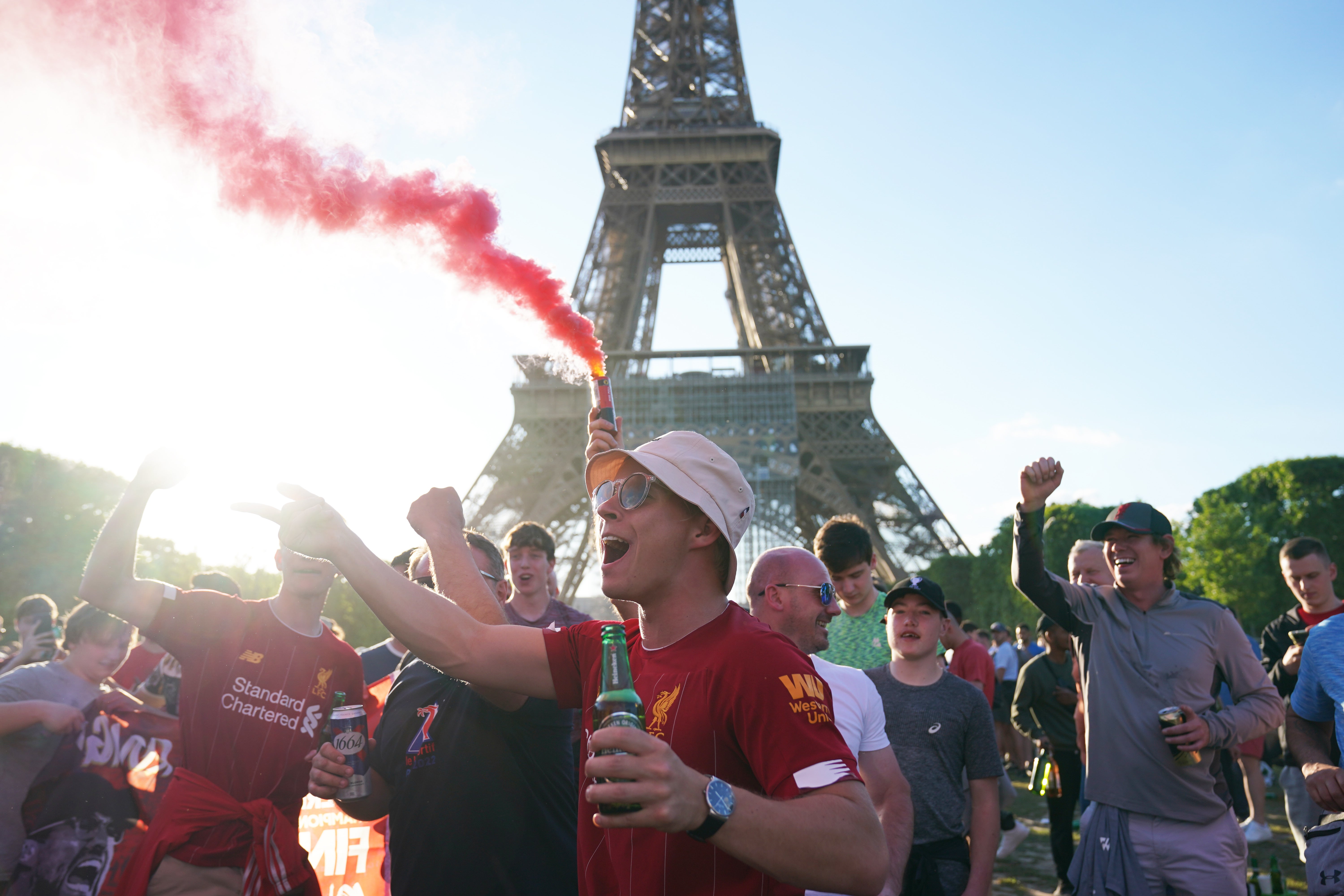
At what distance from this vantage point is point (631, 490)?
2135 mm

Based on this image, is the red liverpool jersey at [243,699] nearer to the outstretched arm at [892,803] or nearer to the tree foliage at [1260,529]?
the outstretched arm at [892,803]

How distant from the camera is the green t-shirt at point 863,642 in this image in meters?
4.82

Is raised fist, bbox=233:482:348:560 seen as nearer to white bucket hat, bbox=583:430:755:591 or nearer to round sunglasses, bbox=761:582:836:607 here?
white bucket hat, bbox=583:430:755:591

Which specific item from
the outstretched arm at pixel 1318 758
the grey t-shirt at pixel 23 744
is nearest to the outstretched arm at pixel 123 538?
the grey t-shirt at pixel 23 744

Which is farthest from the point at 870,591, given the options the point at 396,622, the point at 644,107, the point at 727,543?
the point at 644,107

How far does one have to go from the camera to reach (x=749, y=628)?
195 centimetres

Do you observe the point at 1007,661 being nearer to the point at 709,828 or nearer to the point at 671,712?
the point at 671,712

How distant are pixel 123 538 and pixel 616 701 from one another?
2.50 m

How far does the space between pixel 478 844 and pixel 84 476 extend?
3120 cm

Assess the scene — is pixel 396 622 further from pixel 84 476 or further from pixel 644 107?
pixel 644 107

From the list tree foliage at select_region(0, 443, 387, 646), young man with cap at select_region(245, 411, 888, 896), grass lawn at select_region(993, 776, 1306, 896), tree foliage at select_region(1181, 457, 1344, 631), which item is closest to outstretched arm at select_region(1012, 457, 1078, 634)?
young man with cap at select_region(245, 411, 888, 896)

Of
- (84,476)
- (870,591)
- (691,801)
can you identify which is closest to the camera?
(691,801)

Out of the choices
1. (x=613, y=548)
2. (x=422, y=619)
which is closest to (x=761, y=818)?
(x=613, y=548)

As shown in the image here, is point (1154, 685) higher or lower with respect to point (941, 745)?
higher
